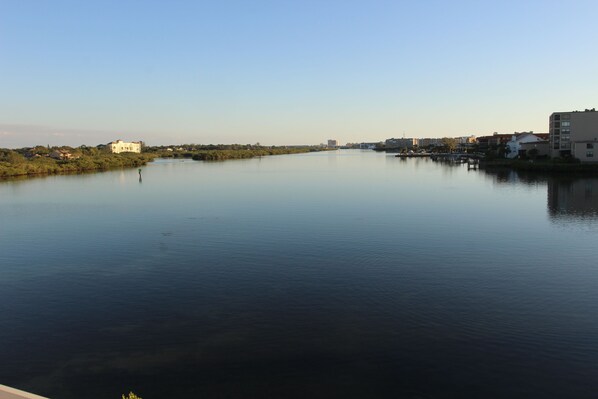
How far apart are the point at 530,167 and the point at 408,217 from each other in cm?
2881

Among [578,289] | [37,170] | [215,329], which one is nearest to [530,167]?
[578,289]

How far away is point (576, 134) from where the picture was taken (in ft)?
136

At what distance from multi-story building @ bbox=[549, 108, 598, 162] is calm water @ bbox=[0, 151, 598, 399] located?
26262mm

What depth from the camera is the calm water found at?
561 cm

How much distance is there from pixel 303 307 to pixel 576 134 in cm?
4381

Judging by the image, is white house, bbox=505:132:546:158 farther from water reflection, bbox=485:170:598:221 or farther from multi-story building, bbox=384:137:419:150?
multi-story building, bbox=384:137:419:150

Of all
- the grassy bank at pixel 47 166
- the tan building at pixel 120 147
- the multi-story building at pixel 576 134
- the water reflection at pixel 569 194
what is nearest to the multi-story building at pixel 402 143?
the tan building at pixel 120 147

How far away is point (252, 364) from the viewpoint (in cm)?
596

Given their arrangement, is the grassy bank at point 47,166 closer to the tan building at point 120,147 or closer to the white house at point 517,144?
the tan building at point 120,147

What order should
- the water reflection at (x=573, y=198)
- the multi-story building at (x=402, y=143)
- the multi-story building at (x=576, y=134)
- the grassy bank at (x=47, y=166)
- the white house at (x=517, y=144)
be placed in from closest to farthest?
the water reflection at (x=573, y=198), the multi-story building at (x=576, y=134), the grassy bank at (x=47, y=166), the white house at (x=517, y=144), the multi-story building at (x=402, y=143)

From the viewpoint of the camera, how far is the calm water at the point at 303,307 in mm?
5605

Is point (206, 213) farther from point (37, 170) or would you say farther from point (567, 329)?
point (37, 170)

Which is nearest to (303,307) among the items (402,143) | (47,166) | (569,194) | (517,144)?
(569,194)

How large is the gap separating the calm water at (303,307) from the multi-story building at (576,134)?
A: 86.2 ft
